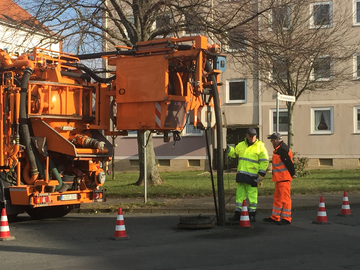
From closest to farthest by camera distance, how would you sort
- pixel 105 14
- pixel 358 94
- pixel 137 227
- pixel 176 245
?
pixel 176 245
pixel 137 227
pixel 105 14
pixel 358 94

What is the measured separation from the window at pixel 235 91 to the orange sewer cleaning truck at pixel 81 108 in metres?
20.3

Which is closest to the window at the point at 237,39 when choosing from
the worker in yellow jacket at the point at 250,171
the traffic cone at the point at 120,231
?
the worker in yellow jacket at the point at 250,171

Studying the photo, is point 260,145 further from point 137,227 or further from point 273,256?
point 273,256

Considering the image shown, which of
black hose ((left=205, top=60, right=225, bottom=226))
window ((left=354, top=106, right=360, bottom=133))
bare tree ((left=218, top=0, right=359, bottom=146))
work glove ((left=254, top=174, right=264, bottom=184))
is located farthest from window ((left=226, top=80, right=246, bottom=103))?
black hose ((left=205, top=60, right=225, bottom=226))

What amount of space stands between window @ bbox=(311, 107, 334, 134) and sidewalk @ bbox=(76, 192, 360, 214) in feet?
51.4

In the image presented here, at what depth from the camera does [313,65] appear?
885 inches

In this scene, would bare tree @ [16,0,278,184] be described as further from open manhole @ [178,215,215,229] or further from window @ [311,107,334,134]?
window @ [311,107,334,134]

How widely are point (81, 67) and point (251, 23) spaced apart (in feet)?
21.0

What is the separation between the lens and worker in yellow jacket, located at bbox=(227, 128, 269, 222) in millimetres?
10961

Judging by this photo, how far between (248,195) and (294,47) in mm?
6466

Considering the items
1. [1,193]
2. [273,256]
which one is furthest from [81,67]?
[273,256]

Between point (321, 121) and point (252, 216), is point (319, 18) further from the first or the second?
point (252, 216)

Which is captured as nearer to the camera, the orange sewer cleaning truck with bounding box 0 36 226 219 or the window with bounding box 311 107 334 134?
the orange sewer cleaning truck with bounding box 0 36 226 219

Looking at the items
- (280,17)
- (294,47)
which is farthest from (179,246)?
(280,17)
